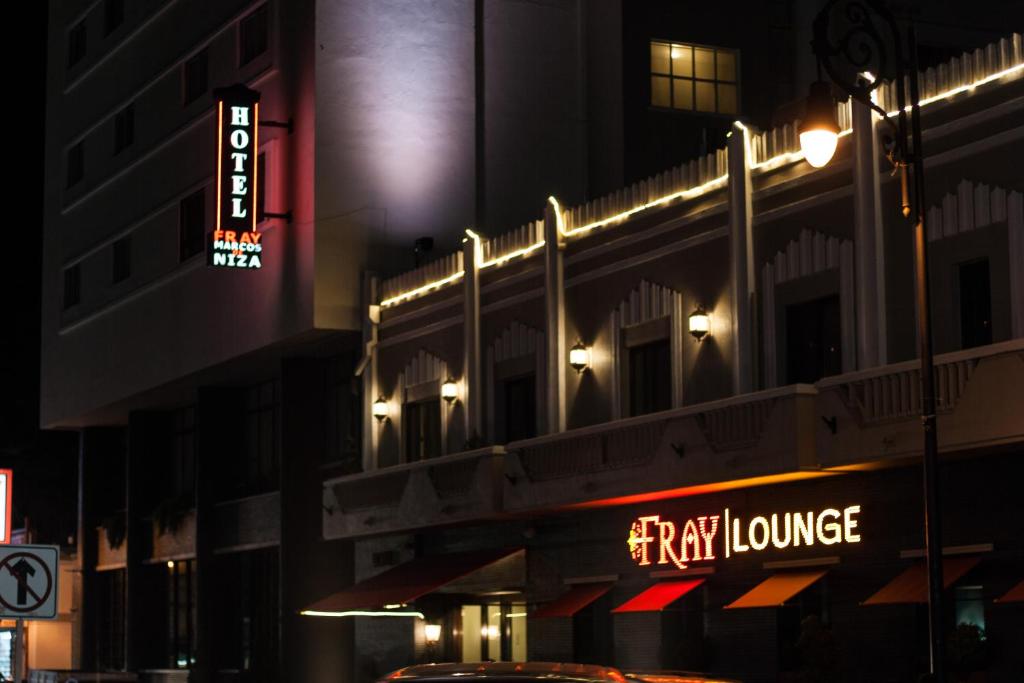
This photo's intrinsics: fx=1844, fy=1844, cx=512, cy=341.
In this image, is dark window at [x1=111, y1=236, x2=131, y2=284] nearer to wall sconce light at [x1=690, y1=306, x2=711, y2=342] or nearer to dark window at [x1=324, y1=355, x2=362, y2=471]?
dark window at [x1=324, y1=355, x2=362, y2=471]

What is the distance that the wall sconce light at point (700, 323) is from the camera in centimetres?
2711

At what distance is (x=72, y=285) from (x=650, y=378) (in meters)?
26.4

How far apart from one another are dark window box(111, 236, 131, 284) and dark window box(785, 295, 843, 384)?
81.9 feet

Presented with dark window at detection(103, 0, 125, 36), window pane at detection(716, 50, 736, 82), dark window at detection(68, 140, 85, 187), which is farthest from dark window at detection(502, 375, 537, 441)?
dark window at detection(68, 140, 85, 187)

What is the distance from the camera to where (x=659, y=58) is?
38281 mm

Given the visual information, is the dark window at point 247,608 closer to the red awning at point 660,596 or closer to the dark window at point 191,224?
the dark window at point 191,224

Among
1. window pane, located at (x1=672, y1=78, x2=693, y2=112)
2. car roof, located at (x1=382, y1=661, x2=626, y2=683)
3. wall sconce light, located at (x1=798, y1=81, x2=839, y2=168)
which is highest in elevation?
window pane, located at (x1=672, y1=78, x2=693, y2=112)

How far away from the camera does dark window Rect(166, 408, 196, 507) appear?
48750mm

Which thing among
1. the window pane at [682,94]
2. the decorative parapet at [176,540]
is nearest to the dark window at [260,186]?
the window pane at [682,94]

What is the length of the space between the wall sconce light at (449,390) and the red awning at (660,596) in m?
7.08

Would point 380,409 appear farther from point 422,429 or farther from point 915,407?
point 915,407

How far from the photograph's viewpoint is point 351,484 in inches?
1398

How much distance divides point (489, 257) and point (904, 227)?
1071 centimetres

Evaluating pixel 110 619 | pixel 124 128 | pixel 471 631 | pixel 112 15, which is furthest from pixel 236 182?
pixel 110 619
